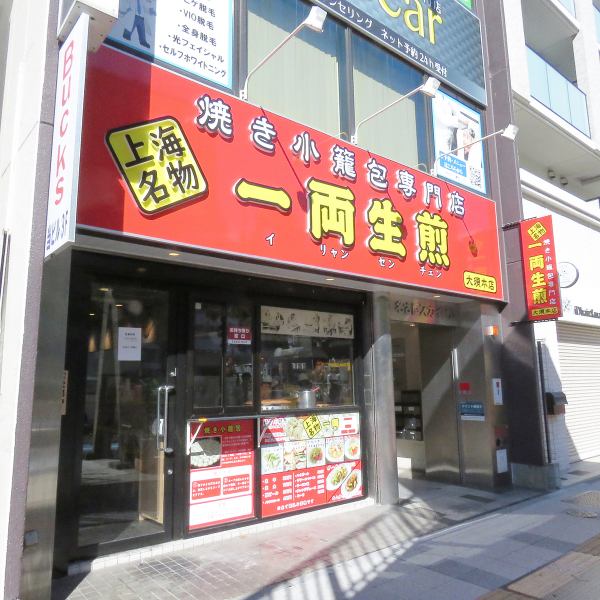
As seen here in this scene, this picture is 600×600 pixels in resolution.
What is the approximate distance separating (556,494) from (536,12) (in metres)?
11.2

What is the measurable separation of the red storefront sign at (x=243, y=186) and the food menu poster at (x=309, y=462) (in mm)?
2136

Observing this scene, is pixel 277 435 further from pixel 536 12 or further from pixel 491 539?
pixel 536 12

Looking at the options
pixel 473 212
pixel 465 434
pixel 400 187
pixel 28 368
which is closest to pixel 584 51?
pixel 473 212

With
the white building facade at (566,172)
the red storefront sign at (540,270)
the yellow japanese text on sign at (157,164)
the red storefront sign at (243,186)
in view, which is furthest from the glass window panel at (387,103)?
the yellow japanese text on sign at (157,164)

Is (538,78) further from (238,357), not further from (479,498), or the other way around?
(238,357)

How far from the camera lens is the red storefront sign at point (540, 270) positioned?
846 cm

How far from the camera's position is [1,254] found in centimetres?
477

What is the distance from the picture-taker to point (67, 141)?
153 inches

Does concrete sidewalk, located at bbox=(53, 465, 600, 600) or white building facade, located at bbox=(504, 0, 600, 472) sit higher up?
white building facade, located at bbox=(504, 0, 600, 472)

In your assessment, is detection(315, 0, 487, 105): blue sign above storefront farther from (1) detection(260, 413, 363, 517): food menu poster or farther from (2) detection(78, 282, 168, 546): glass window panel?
(1) detection(260, 413, 363, 517): food menu poster

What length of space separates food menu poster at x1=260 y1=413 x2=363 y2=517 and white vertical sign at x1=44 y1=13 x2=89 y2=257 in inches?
143

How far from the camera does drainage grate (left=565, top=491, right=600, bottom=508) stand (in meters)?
7.61

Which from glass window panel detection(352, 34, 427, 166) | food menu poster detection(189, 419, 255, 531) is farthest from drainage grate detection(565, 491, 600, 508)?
glass window panel detection(352, 34, 427, 166)

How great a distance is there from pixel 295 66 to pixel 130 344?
4.28m
